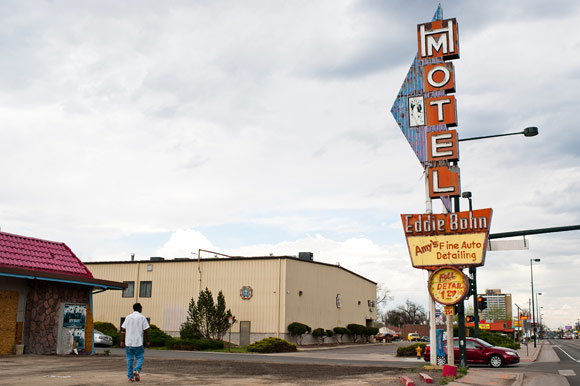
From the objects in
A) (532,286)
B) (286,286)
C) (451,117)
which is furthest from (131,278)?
(532,286)

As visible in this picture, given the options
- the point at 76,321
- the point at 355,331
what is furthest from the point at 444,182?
the point at 355,331

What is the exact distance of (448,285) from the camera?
18.7 m

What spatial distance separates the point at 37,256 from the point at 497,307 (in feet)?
464

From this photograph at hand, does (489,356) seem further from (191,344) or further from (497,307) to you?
(497,307)

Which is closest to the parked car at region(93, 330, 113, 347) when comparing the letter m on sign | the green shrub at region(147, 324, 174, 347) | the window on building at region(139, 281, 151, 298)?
the green shrub at region(147, 324, 174, 347)

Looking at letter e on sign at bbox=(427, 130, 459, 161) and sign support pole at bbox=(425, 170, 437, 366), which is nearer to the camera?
sign support pole at bbox=(425, 170, 437, 366)

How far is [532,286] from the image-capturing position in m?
64.6

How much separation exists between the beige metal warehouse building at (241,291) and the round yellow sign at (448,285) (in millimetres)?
27233

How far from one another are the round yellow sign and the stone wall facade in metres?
15.7

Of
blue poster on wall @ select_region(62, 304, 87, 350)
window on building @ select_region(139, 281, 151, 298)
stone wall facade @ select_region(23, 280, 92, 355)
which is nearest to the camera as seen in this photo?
stone wall facade @ select_region(23, 280, 92, 355)

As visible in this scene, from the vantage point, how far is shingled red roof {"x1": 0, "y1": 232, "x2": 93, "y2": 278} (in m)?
22.5

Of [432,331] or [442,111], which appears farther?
[442,111]

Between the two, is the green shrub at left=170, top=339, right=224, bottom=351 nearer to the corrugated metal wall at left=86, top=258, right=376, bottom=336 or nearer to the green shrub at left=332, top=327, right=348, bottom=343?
the corrugated metal wall at left=86, top=258, right=376, bottom=336

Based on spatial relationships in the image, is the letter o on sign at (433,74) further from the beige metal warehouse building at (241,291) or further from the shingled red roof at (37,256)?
the beige metal warehouse building at (241,291)
